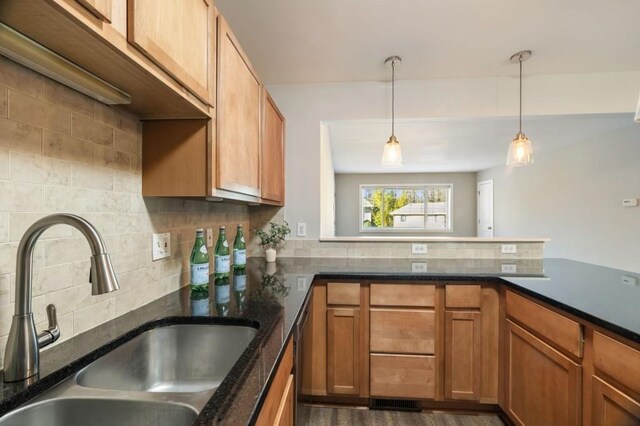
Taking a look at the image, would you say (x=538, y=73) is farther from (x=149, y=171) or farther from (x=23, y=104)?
(x=23, y=104)

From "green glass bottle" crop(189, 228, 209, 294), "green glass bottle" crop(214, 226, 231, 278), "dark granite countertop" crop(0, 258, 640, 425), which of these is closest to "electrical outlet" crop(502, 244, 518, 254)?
"dark granite countertop" crop(0, 258, 640, 425)

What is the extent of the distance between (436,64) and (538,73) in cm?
83

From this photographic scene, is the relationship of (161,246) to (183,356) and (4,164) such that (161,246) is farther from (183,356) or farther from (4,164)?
(4,164)

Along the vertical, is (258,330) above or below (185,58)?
below

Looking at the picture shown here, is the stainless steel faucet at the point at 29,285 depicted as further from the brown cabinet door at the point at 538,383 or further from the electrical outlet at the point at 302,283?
the brown cabinet door at the point at 538,383

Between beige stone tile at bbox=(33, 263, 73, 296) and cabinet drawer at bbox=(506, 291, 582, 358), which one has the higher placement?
beige stone tile at bbox=(33, 263, 73, 296)

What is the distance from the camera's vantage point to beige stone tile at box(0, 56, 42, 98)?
71 centimetres

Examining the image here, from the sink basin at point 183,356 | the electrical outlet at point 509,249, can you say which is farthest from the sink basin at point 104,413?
the electrical outlet at point 509,249

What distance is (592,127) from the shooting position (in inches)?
134

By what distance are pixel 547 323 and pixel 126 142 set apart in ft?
6.43

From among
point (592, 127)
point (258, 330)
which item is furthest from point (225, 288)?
point (592, 127)

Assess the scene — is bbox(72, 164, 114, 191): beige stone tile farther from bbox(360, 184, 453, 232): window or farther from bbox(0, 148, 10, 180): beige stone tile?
bbox(360, 184, 453, 232): window

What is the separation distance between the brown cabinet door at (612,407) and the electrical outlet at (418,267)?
92cm

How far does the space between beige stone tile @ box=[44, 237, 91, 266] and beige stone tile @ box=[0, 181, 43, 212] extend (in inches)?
4.4
